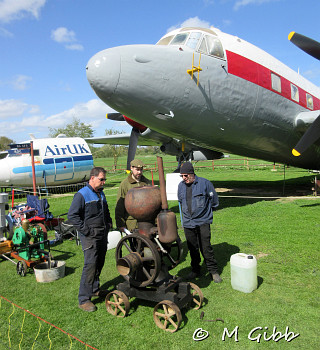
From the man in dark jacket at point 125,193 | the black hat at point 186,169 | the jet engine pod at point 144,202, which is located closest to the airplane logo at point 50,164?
the man in dark jacket at point 125,193

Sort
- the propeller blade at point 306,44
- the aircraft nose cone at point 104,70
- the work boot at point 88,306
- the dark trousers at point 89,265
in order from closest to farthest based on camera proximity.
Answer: the work boot at point 88,306 < the dark trousers at point 89,265 < the aircraft nose cone at point 104,70 < the propeller blade at point 306,44

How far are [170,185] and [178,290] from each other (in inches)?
192

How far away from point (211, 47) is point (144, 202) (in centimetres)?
609

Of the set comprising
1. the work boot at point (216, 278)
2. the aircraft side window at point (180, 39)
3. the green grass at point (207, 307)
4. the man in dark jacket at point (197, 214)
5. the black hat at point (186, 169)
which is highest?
the aircraft side window at point (180, 39)

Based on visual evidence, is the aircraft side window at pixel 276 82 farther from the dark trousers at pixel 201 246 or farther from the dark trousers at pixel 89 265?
the dark trousers at pixel 89 265

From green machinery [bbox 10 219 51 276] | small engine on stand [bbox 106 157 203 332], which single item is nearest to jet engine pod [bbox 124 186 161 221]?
small engine on stand [bbox 106 157 203 332]

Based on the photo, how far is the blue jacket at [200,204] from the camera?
5.11m

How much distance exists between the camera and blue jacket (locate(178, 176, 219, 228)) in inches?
201

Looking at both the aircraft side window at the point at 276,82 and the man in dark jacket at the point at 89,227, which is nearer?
the man in dark jacket at the point at 89,227

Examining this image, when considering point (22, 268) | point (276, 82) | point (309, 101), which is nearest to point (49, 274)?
point (22, 268)

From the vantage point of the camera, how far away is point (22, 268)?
582 centimetres

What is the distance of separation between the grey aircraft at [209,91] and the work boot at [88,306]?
471 centimetres

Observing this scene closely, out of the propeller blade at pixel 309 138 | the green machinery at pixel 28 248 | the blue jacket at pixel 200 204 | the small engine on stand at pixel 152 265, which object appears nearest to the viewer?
the small engine on stand at pixel 152 265

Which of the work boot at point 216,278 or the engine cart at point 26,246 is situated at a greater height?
the engine cart at point 26,246
